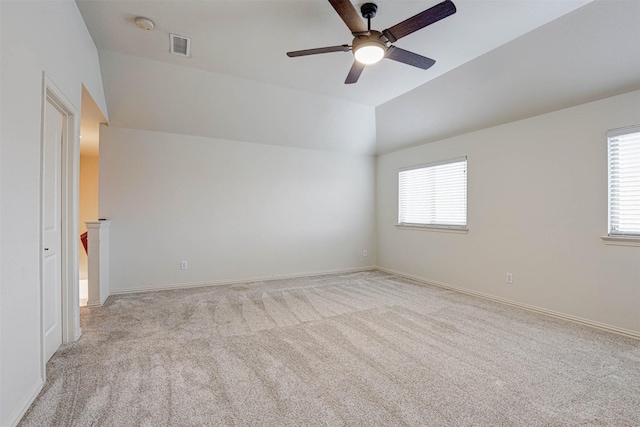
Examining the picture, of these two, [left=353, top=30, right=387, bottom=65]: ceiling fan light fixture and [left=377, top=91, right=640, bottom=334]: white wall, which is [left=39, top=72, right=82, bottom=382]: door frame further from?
[left=377, top=91, right=640, bottom=334]: white wall

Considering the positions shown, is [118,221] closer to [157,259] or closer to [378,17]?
[157,259]

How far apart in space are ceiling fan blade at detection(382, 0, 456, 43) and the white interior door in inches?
105

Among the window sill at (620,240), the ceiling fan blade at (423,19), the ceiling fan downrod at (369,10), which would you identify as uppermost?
the ceiling fan downrod at (369,10)

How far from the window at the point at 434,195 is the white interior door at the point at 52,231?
4636mm

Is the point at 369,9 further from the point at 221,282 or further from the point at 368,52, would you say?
the point at 221,282

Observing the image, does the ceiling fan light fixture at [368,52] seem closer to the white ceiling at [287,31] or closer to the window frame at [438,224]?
the white ceiling at [287,31]

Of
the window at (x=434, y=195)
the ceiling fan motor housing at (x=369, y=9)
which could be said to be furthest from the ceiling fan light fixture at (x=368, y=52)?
the window at (x=434, y=195)

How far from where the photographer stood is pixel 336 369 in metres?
2.21

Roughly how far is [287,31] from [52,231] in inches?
104

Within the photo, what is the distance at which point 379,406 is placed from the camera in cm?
179

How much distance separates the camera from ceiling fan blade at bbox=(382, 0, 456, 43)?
1870 millimetres

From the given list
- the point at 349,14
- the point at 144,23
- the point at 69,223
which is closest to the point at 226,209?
the point at 69,223

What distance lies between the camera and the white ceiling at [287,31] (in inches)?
98.2

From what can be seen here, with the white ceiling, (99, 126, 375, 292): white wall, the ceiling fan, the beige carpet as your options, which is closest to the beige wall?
(99, 126, 375, 292): white wall
